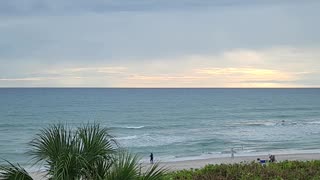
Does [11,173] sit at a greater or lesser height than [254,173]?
lesser

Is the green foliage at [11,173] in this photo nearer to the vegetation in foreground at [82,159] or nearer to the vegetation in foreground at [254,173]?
the vegetation in foreground at [82,159]

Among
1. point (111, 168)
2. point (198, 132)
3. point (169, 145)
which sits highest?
point (198, 132)

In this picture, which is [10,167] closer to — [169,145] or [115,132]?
[169,145]

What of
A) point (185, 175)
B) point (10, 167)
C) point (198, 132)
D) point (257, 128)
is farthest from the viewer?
point (257, 128)

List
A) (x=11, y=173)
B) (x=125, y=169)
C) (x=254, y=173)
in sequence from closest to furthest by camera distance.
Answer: (x=125, y=169) < (x=11, y=173) < (x=254, y=173)

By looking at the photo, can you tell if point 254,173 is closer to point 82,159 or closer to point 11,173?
point 82,159

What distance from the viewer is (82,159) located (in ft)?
20.8

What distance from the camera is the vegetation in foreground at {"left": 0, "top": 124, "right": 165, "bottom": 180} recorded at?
611cm

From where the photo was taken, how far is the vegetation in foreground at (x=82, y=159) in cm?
611

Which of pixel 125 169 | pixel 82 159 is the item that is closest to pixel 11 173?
pixel 82 159

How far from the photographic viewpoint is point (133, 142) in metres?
49.2

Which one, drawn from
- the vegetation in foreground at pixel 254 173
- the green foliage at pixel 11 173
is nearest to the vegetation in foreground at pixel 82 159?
the green foliage at pixel 11 173

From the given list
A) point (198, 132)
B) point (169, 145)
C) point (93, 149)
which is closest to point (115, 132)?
point (198, 132)

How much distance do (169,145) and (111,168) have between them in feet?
133
